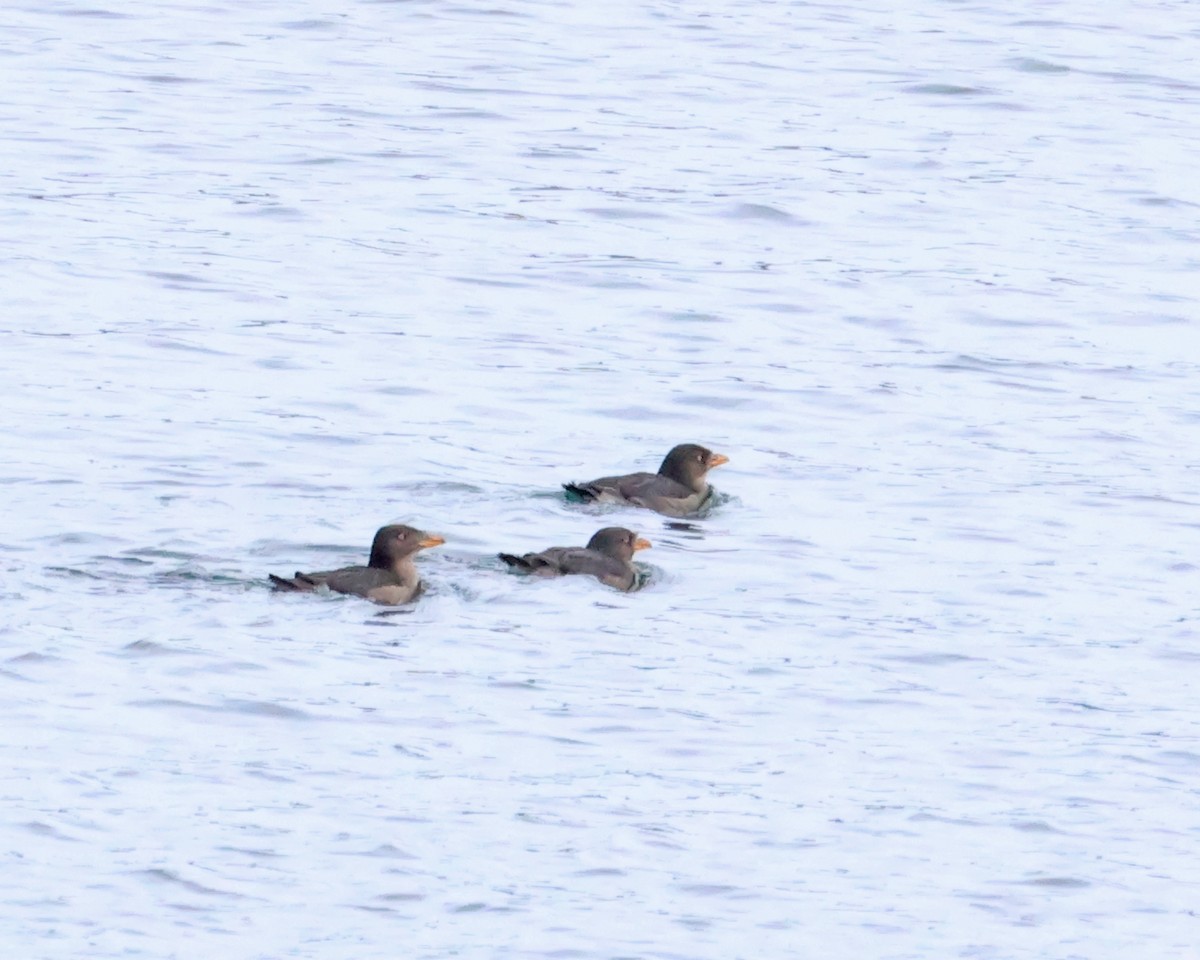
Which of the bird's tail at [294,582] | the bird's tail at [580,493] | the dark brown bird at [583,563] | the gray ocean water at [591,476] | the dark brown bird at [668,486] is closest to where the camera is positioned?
the gray ocean water at [591,476]

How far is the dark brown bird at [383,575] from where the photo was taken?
1402 centimetres

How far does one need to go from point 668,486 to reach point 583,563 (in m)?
1.92

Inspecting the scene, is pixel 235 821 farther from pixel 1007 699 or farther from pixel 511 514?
pixel 511 514

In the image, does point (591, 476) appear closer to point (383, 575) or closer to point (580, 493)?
point (580, 493)

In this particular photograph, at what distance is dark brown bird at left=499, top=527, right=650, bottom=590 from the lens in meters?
14.6

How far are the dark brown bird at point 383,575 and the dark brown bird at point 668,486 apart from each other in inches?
69.0

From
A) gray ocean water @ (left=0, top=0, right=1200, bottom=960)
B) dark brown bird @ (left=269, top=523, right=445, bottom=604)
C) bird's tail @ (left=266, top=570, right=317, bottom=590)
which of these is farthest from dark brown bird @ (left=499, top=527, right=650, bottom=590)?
bird's tail @ (left=266, top=570, right=317, bottom=590)

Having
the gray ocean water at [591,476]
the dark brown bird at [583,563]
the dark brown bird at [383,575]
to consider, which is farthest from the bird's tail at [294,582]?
the dark brown bird at [583,563]

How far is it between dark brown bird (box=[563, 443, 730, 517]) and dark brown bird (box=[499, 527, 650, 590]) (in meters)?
1.21

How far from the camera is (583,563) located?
14562 millimetres

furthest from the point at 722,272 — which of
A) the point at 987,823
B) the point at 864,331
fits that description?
the point at 987,823

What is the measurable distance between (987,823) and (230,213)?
13.1m

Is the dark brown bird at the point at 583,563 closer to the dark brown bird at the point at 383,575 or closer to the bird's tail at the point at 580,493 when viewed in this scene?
the dark brown bird at the point at 383,575

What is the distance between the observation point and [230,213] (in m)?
23.1
